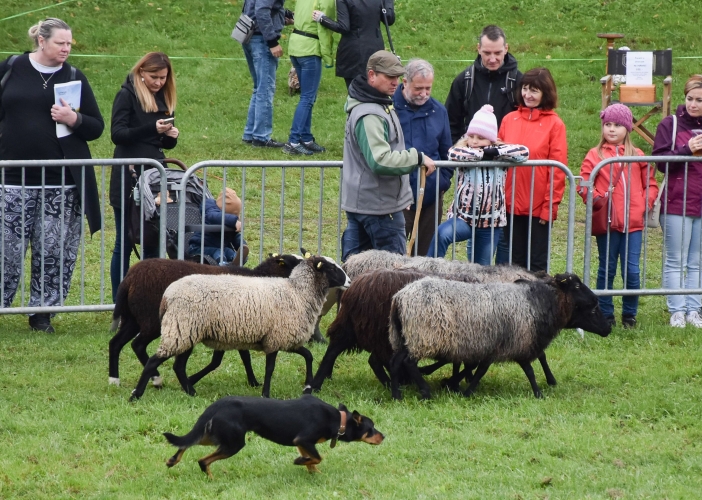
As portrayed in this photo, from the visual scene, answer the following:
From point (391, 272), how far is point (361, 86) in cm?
140

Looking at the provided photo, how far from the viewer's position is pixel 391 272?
698cm

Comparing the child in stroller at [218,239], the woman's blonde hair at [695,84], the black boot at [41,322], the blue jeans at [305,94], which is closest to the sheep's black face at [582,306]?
the woman's blonde hair at [695,84]

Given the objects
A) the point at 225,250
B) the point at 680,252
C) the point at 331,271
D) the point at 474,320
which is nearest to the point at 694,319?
the point at 680,252

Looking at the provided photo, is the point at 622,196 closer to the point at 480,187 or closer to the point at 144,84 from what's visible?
the point at 480,187

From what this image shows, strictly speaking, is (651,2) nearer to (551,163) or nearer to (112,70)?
(112,70)

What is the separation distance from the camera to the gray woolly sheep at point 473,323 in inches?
262

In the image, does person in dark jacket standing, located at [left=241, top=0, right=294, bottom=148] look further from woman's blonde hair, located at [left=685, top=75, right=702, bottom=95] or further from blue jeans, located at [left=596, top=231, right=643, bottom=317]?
woman's blonde hair, located at [left=685, top=75, right=702, bottom=95]

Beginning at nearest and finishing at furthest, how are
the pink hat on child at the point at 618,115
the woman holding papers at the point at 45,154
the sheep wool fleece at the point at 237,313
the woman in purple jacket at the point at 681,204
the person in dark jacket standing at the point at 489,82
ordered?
the sheep wool fleece at the point at 237,313
the woman holding papers at the point at 45,154
the pink hat on child at the point at 618,115
the woman in purple jacket at the point at 681,204
the person in dark jacket standing at the point at 489,82

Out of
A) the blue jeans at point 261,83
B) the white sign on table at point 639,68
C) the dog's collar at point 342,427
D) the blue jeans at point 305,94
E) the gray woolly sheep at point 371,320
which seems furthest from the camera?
the white sign on table at point 639,68

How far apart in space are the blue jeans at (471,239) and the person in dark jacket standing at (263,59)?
20.8 feet

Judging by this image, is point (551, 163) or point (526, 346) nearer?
point (526, 346)

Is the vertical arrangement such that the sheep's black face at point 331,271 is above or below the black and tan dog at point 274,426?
above

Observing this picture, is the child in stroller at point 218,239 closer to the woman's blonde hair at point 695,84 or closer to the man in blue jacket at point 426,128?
the man in blue jacket at point 426,128

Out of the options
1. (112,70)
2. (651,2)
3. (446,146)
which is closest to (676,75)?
(651,2)
